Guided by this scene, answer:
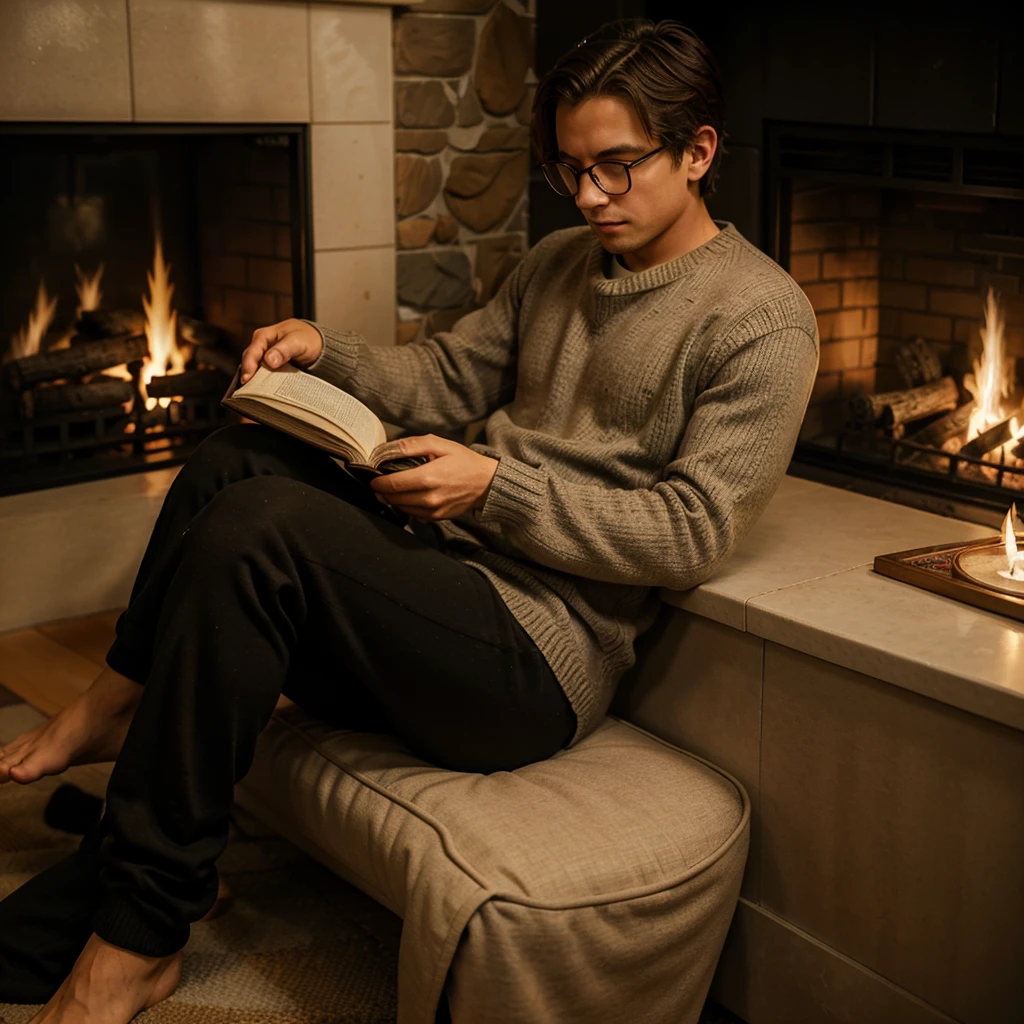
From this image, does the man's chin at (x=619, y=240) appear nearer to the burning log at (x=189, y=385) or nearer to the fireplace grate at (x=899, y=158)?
the fireplace grate at (x=899, y=158)

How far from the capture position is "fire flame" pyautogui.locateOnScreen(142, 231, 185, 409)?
2.59 m

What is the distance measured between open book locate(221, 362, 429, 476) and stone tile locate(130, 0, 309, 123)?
2.97 ft

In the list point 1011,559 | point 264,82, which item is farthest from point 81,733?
point 264,82

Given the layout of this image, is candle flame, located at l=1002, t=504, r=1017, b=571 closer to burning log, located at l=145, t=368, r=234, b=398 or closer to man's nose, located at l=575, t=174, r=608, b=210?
man's nose, located at l=575, t=174, r=608, b=210

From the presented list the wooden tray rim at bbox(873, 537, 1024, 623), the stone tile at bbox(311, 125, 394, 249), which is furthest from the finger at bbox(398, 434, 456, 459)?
the stone tile at bbox(311, 125, 394, 249)

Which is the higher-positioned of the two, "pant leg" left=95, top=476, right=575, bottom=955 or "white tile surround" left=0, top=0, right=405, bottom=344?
"white tile surround" left=0, top=0, right=405, bottom=344

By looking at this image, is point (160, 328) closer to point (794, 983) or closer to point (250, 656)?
point (250, 656)

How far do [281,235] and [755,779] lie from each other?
148cm

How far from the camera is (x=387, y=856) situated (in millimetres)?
1432

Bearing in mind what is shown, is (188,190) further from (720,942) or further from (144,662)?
(720,942)

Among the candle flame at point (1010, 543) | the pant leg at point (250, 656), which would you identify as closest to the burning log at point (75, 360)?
the pant leg at point (250, 656)

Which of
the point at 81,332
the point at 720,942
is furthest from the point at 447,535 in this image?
the point at 81,332

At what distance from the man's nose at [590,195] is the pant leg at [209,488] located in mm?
434

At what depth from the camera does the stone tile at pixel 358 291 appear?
8.30 feet
